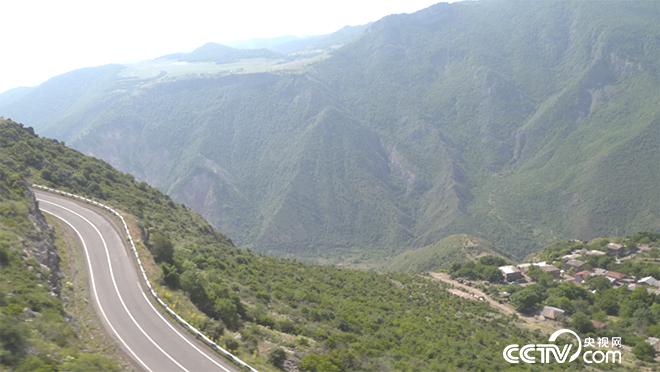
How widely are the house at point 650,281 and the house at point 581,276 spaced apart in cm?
786

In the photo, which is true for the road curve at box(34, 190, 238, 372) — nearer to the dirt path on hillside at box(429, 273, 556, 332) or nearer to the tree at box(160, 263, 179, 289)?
the tree at box(160, 263, 179, 289)

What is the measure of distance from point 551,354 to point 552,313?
19.2 meters

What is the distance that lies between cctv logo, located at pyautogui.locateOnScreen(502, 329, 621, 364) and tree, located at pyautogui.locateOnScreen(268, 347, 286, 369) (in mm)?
21438

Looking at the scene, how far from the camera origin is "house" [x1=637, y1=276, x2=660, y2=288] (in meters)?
69.4

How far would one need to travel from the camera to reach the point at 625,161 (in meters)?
194

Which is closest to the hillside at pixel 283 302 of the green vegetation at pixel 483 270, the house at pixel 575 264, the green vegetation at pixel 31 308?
the green vegetation at pixel 31 308

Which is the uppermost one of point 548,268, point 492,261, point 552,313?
point 552,313

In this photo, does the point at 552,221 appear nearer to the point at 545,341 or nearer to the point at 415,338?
the point at 545,341

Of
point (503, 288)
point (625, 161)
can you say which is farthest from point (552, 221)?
point (503, 288)

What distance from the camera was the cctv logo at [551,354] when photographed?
39031 millimetres

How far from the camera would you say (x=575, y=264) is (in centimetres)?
8450

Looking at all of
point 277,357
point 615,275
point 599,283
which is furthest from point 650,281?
point 277,357

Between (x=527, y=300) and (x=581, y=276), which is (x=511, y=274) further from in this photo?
(x=527, y=300)

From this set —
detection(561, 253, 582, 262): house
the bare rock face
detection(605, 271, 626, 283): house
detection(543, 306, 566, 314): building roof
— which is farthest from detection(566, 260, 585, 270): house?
the bare rock face
